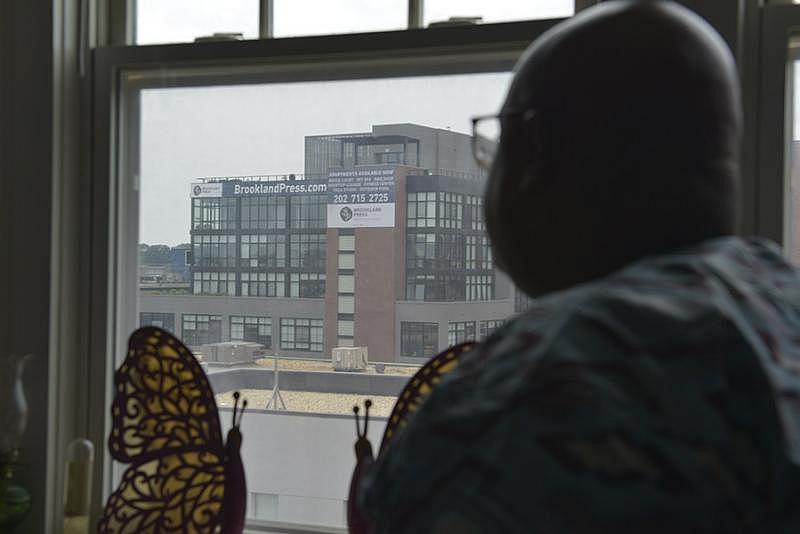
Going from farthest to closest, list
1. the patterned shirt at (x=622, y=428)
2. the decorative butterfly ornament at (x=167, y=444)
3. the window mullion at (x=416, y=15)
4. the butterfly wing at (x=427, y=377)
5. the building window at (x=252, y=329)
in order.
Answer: the building window at (x=252, y=329)
the window mullion at (x=416, y=15)
the decorative butterfly ornament at (x=167, y=444)
the butterfly wing at (x=427, y=377)
the patterned shirt at (x=622, y=428)

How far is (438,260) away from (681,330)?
1.20 meters

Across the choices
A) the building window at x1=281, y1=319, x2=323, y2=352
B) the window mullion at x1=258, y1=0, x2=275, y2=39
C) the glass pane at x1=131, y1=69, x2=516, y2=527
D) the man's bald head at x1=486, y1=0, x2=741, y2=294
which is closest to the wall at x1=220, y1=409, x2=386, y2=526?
the glass pane at x1=131, y1=69, x2=516, y2=527

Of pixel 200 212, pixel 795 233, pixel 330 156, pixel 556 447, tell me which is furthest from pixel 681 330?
pixel 200 212

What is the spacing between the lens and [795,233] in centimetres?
146

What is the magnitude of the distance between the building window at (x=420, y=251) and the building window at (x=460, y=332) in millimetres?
114

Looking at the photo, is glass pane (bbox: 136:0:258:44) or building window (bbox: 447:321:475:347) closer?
building window (bbox: 447:321:475:347)

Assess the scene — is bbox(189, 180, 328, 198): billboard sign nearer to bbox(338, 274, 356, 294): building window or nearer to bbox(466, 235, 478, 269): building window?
bbox(338, 274, 356, 294): building window

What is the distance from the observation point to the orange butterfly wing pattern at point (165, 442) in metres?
1.57

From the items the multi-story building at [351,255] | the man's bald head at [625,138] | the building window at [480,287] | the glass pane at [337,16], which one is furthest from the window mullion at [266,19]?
the man's bald head at [625,138]

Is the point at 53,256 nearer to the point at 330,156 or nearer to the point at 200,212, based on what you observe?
the point at 200,212

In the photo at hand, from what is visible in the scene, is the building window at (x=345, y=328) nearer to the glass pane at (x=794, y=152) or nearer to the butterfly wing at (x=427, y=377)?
the butterfly wing at (x=427, y=377)

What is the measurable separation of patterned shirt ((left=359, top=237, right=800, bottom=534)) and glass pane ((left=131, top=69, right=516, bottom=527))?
3.80ft

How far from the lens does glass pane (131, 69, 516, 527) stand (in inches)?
65.0

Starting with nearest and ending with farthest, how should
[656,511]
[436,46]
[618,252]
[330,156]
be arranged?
[656,511] → [618,252] → [436,46] → [330,156]
